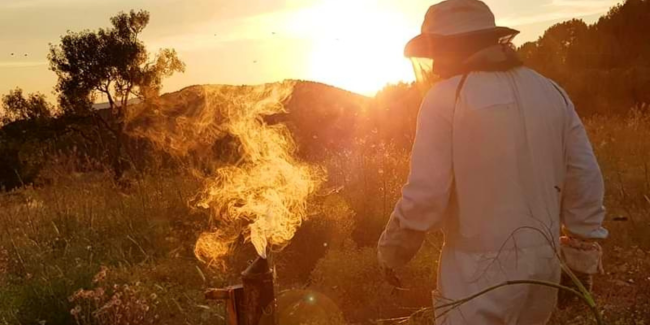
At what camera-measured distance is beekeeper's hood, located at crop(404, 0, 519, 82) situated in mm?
2393

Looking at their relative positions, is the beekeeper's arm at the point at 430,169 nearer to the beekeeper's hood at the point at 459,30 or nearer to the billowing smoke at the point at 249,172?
the beekeeper's hood at the point at 459,30

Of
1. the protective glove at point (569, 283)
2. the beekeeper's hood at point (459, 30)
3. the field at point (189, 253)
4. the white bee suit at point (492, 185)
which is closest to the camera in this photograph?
the white bee suit at point (492, 185)

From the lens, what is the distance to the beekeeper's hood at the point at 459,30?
239 cm

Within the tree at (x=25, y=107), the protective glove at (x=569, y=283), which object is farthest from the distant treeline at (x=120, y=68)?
the protective glove at (x=569, y=283)

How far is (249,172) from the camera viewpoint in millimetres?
5105

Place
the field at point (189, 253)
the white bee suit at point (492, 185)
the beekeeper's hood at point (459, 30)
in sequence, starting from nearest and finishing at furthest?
1. the white bee suit at point (492, 185)
2. the beekeeper's hood at point (459, 30)
3. the field at point (189, 253)

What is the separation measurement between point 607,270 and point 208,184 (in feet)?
14.9

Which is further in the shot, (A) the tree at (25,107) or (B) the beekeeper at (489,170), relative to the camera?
(A) the tree at (25,107)

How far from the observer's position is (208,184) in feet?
27.2

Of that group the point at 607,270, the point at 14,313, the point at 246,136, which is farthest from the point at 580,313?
the point at 14,313

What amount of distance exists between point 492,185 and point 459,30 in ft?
1.78

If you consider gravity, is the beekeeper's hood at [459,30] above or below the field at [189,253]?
above

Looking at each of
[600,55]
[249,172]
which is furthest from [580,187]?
[600,55]

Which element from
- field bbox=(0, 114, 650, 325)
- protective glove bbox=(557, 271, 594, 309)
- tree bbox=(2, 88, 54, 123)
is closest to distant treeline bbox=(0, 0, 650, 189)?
tree bbox=(2, 88, 54, 123)
